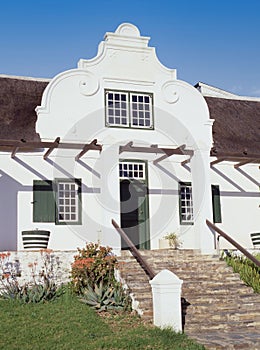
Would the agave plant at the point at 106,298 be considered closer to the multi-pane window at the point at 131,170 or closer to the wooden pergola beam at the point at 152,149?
the wooden pergola beam at the point at 152,149

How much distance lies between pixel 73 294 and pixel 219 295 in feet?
10.9

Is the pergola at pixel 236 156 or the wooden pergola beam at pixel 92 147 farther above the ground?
the wooden pergola beam at pixel 92 147

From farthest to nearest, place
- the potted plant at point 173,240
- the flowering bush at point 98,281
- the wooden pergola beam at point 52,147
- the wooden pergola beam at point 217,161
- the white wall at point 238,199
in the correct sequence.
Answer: the white wall at point 238,199
the wooden pergola beam at point 217,161
the potted plant at point 173,240
the wooden pergola beam at point 52,147
the flowering bush at point 98,281

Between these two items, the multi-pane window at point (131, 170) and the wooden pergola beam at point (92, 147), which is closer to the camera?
the wooden pergola beam at point (92, 147)

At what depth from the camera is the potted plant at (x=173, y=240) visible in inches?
615

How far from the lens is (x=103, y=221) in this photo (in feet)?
46.4

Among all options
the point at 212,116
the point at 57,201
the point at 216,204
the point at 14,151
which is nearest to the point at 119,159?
the point at 57,201

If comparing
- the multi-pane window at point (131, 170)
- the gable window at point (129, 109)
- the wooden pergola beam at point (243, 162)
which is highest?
the gable window at point (129, 109)

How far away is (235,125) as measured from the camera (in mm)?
18359

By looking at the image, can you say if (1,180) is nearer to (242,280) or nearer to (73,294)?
(73,294)

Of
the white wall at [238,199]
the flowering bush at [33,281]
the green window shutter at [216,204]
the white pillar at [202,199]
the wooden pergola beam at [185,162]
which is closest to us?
the flowering bush at [33,281]

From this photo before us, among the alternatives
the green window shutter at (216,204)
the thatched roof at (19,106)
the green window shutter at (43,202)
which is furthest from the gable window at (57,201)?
the green window shutter at (216,204)

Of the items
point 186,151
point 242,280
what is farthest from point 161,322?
point 186,151

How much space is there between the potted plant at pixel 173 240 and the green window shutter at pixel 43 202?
3467mm
